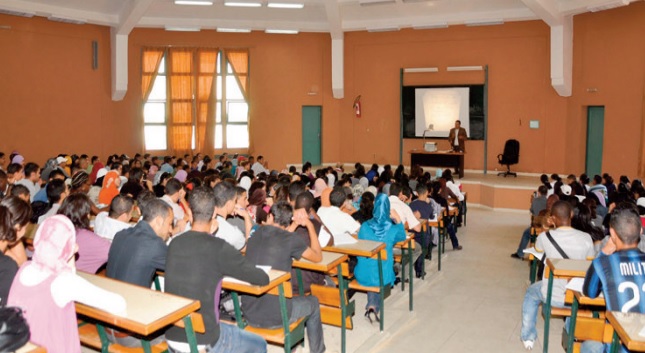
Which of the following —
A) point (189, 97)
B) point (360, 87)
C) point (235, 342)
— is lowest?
point (235, 342)

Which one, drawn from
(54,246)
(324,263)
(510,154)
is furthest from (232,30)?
(54,246)

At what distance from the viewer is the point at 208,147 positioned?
15914mm

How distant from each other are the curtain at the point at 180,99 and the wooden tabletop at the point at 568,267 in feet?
41.1

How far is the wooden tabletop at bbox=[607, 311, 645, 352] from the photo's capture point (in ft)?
9.67

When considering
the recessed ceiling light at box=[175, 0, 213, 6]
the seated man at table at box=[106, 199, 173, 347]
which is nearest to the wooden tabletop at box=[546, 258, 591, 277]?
the seated man at table at box=[106, 199, 173, 347]

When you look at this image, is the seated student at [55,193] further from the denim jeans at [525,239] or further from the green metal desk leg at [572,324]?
the denim jeans at [525,239]

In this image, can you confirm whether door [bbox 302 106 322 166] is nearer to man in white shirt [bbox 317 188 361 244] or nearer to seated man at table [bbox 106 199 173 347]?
man in white shirt [bbox 317 188 361 244]

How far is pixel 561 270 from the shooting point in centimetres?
427

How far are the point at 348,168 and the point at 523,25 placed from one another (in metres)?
5.67

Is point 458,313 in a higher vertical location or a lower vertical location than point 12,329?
lower

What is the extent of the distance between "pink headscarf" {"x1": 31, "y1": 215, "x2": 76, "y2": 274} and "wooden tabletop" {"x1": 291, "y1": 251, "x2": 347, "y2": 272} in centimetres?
201

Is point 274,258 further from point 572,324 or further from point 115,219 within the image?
point 572,324

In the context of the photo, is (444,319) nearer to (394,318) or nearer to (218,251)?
(394,318)

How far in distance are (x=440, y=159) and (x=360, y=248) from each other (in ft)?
31.7
